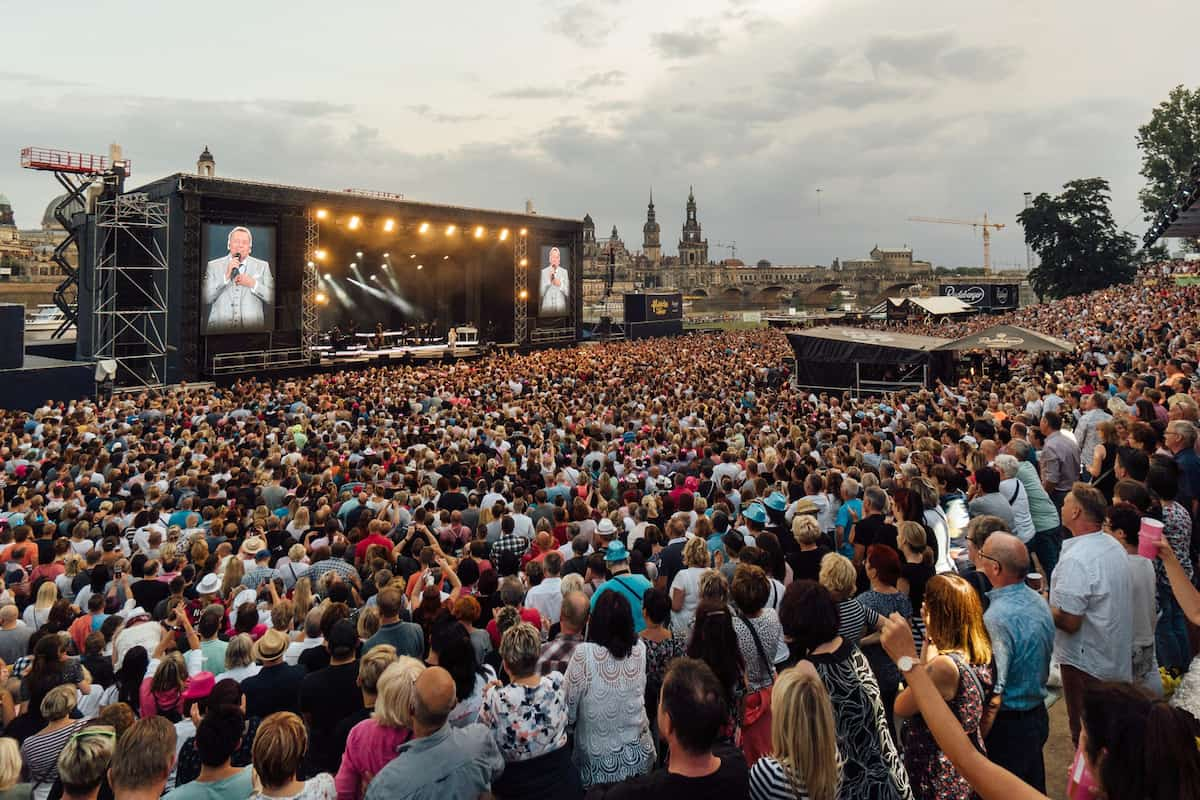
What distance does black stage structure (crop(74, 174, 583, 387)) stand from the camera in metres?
22.6

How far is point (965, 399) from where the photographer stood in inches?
586

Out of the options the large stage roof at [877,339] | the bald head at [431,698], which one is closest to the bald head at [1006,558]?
the bald head at [431,698]

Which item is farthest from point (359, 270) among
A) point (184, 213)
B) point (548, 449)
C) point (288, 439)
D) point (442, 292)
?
point (548, 449)

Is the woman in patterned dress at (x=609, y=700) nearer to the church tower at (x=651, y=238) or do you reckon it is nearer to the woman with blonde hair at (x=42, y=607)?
the woman with blonde hair at (x=42, y=607)

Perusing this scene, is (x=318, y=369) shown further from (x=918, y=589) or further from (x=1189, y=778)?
(x=1189, y=778)

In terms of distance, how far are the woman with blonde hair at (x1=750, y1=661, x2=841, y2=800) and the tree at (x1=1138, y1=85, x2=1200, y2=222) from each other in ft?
204

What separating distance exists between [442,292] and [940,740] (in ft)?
125

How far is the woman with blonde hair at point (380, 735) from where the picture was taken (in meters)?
2.86

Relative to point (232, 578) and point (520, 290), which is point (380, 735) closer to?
point (232, 578)

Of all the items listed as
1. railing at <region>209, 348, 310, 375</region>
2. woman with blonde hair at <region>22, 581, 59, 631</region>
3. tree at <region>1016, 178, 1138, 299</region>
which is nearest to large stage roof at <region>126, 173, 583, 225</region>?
railing at <region>209, 348, 310, 375</region>

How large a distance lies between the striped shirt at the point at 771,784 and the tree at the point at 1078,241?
6708 cm

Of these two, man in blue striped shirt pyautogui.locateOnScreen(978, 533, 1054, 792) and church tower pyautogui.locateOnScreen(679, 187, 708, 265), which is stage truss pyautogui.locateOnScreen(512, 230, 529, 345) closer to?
man in blue striped shirt pyautogui.locateOnScreen(978, 533, 1054, 792)

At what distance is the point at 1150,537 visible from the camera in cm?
330

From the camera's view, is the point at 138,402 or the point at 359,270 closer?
the point at 138,402
